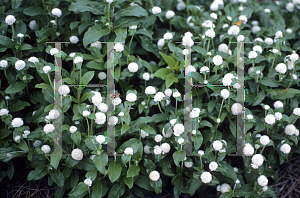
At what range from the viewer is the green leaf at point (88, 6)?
1.75m

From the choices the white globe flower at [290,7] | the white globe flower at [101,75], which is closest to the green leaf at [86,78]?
the white globe flower at [101,75]

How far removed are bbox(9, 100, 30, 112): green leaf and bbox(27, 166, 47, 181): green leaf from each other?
1.30 ft

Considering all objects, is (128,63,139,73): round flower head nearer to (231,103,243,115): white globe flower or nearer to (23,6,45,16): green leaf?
(231,103,243,115): white globe flower

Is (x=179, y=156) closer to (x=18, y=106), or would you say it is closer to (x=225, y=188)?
(x=225, y=188)

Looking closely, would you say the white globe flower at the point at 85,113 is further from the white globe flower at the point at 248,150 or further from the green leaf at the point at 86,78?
the white globe flower at the point at 248,150

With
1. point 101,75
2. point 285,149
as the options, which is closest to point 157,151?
point 101,75

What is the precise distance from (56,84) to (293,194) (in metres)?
1.62

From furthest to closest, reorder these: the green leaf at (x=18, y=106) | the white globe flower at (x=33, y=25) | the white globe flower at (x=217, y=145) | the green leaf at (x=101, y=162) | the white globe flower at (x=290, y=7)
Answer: the white globe flower at (x=290, y=7) → the white globe flower at (x=33, y=25) → the green leaf at (x=18, y=106) → the white globe flower at (x=217, y=145) → the green leaf at (x=101, y=162)

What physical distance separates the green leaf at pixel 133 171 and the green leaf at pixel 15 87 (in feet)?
2.70

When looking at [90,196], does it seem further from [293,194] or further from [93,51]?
[293,194]

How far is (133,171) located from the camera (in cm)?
148

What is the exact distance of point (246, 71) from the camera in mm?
1979

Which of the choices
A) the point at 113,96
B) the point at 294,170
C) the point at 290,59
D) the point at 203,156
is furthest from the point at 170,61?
the point at 294,170

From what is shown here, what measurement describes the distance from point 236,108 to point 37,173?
1.19 meters
